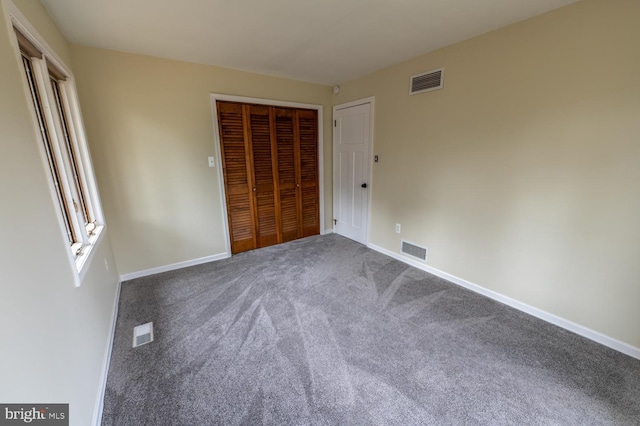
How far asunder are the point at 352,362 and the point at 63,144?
8.81 feet

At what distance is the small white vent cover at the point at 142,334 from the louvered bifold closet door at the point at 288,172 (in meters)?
2.14

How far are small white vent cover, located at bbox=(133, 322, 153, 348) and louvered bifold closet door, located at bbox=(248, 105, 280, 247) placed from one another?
1.80m

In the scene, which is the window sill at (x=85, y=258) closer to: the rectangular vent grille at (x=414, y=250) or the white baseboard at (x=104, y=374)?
the white baseboard at (x=104, y=374)

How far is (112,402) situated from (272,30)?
285cm

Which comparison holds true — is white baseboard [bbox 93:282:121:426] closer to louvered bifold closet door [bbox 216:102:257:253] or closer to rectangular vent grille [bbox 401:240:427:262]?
louvered bifold closet door [bbox 216:102:257:253]

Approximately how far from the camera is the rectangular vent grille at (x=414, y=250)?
3.03 metres

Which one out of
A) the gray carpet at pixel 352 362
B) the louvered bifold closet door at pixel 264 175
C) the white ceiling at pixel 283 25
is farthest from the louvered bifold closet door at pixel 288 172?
the gray carpet at pixel 352 362

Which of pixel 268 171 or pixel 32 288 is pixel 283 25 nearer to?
pixel 268 171

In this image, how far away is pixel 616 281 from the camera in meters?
1.79

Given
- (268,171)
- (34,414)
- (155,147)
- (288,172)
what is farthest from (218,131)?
(34,414)

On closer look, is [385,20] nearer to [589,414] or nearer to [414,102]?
[414,102]

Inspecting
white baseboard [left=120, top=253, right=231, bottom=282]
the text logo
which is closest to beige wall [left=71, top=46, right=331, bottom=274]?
white baseboard [left=120, top=253, right=231, bottom=282]

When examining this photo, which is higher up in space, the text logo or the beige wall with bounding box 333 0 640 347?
the beige wall with bounding box 333 0 640 347

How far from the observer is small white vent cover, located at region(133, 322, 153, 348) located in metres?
1.93
